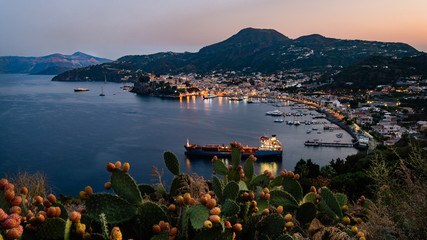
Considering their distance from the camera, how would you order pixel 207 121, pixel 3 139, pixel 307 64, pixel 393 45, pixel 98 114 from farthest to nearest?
pixel 393 45
pixel 307 64
pixel 98 114
pixel 207 121
pixel 3 139

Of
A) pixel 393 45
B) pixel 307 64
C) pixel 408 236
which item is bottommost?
pixel 408 236

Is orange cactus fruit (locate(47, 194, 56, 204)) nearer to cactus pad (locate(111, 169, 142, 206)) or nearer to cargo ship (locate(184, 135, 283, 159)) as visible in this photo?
cactus pad (locate(111, 169, 142, 206))

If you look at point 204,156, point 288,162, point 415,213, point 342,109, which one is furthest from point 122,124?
point 415,213

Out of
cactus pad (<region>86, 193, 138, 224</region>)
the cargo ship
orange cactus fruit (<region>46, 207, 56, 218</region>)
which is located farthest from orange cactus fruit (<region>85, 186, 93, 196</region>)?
the cargo ship

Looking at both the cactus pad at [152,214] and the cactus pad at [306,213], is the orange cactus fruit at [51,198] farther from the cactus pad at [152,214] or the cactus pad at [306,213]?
the cactus pad at [306,213]

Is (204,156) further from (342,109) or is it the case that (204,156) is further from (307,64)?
(307,64)

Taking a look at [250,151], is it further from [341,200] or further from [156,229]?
[156,229]

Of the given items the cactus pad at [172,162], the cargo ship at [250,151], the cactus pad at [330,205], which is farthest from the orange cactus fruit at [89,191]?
the cargo ship at [250,151]
